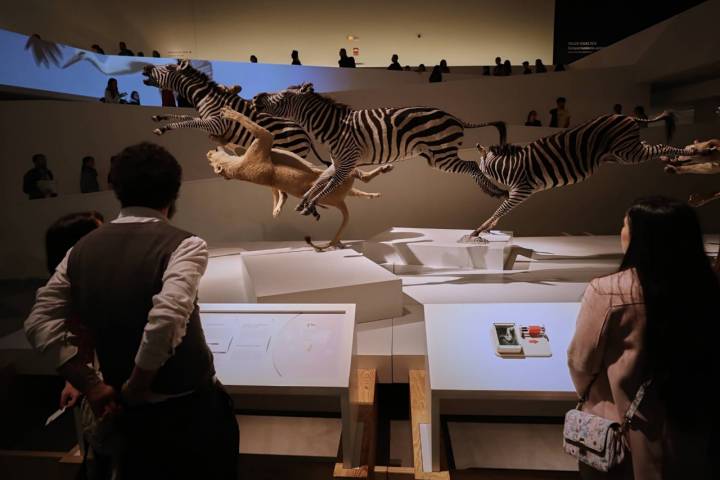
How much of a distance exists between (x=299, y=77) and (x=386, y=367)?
4.83 metres

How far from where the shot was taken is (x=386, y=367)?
2.98 metres

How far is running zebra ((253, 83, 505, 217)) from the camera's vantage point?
200 inches

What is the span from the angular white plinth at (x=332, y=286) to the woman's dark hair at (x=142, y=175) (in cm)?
185

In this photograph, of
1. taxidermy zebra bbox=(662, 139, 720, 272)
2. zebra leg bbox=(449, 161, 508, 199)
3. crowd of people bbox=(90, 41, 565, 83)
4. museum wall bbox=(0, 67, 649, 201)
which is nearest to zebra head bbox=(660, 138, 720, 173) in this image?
taxidermy zebra bbox=(662, 139, 720, 272)

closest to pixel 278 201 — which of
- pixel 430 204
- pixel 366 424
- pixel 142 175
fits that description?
pixel 430 204

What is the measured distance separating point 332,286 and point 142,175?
81.3 inches

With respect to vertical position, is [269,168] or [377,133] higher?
[377,133]

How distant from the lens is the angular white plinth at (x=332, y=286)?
332 cm

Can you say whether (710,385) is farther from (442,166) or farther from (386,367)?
(442,166)

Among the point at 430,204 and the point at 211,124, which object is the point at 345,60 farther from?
the point at 430,204

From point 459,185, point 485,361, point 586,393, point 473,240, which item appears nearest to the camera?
point 586,393

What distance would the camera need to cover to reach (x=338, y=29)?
20.8ft

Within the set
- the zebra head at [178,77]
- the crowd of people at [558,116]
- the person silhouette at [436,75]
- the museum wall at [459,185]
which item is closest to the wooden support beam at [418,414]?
the museum wall at [459,185]

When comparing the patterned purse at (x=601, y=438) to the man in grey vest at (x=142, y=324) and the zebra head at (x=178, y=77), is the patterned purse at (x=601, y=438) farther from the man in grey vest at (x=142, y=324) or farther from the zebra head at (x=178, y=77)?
the zebra head at (x=178, y=77)
